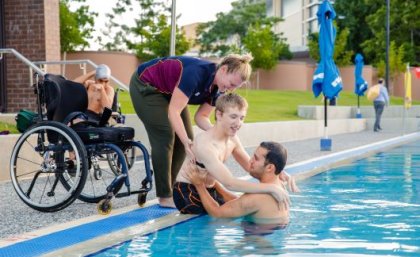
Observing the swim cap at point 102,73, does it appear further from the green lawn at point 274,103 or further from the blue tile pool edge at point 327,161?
the green lawn at point 274,103

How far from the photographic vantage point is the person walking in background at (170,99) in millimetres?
6141

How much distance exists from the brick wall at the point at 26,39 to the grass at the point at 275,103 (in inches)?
178

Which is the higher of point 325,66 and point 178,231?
point 325,66

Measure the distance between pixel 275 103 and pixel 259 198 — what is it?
82.6 feet

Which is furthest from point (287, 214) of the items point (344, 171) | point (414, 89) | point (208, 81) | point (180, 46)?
point (414, 89)

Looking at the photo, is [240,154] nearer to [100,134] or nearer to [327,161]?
[100,134]

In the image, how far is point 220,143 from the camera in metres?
6.12

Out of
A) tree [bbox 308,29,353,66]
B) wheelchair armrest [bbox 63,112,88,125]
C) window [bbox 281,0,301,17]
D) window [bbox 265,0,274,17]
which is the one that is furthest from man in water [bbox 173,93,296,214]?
window [bbox 265,0,274,17]

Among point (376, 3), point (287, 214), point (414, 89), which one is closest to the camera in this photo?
point (287, 214)

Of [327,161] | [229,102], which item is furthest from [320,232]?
[327,161]

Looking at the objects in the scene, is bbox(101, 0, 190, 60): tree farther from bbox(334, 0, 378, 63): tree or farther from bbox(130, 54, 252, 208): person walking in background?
bbox(130, 54, 252, 208): person walking in background

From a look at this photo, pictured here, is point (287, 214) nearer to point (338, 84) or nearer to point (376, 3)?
point (338, 84)

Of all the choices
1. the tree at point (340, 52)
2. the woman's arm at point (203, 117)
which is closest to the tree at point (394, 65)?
the tree at point (340, 52)

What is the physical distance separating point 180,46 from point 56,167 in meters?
39.0
